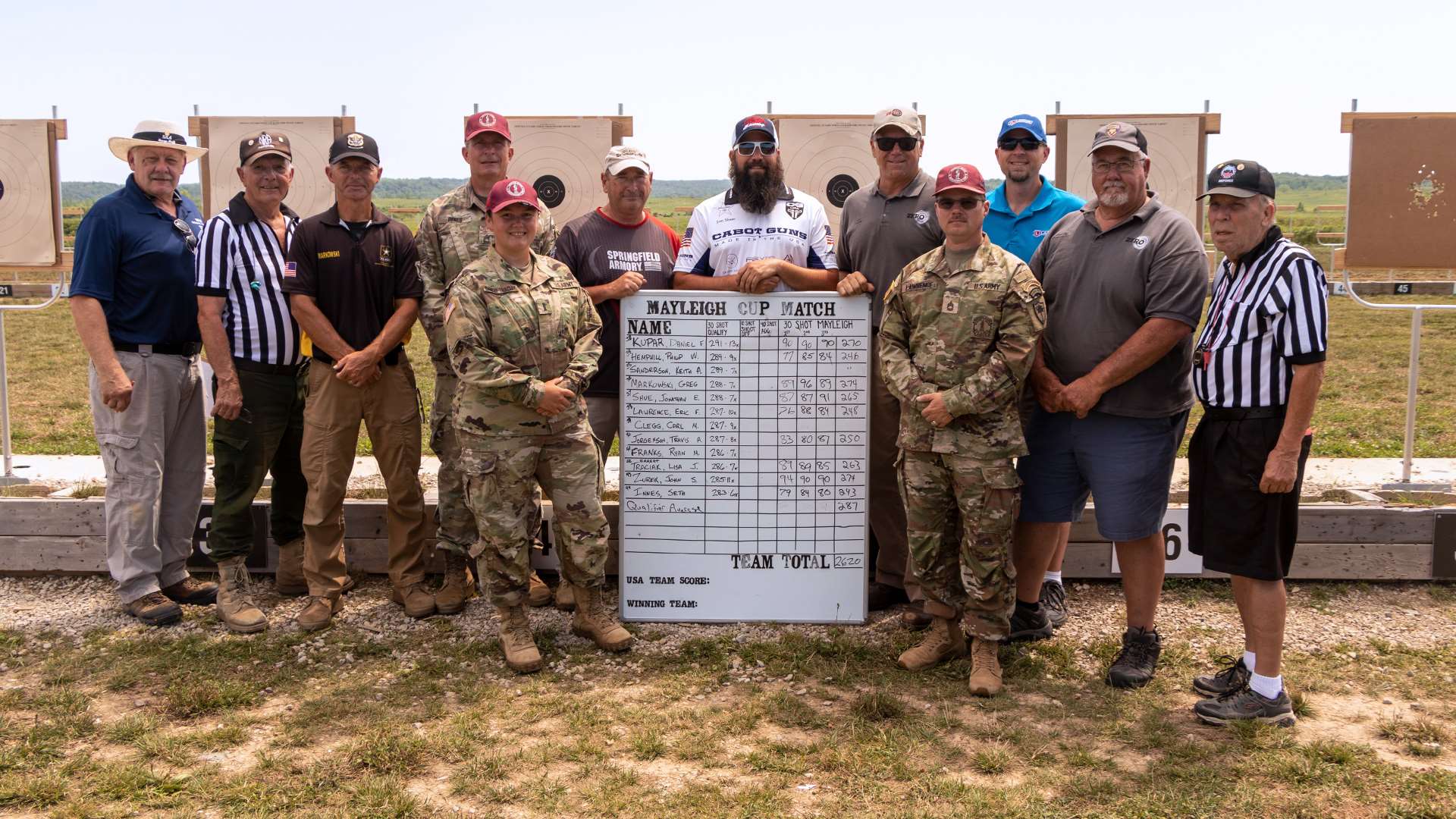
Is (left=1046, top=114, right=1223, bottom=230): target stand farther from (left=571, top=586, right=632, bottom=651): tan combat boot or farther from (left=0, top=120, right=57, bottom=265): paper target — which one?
(left=0, top=120, right=57, bottom=265): paper target

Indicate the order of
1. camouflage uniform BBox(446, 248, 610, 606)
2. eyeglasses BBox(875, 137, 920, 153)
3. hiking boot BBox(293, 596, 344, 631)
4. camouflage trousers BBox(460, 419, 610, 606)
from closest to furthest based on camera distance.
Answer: camouflage uniform BBox(446, 248, 610, 606), camouflage trousers BBox(460, 419, 610, 606), eyeglasses BBox(875, 137, 920, 153), hiking boot BBox(293, 596, 344, 631)

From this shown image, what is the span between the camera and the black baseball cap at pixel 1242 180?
147 inches

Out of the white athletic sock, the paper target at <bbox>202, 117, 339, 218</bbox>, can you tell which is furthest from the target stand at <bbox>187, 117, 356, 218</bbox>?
the white athletic sock

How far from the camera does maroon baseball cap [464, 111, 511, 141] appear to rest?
4770 millimetres

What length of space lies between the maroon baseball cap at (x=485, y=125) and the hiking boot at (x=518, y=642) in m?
2.06

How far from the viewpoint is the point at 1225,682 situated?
4.05 metres

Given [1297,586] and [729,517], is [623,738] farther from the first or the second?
[1297,586]

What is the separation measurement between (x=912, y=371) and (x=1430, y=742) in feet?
7.08

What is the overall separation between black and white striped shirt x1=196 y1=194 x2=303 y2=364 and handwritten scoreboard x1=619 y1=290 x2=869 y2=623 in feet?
5.09

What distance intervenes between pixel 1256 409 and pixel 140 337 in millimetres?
4543

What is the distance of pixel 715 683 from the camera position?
4.24 meters

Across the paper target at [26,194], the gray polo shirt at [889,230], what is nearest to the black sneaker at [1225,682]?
the gray polo shirt at [889,230]

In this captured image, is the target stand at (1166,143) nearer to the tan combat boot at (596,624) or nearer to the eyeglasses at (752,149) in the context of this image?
the eyeglasses at (752,149)

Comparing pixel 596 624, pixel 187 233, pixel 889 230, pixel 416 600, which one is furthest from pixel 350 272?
pixel 889 230
